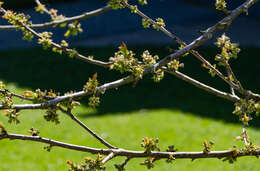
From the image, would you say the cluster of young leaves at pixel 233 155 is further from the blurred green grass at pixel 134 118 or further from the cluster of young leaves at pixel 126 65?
the blurred green grass at pixel 134 118

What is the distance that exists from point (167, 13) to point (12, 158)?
340 inches

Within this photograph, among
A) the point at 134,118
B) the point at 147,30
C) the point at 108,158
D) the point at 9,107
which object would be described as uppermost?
the point at 147,30

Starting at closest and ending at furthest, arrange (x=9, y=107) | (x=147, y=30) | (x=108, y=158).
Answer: (x=9, y=107) < (x=108, y=158) < (x=147, y=30)

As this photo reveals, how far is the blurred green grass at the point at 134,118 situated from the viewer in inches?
213

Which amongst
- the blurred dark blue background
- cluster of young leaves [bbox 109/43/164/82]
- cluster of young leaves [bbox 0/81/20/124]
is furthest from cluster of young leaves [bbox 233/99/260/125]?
the blurred dark blue background

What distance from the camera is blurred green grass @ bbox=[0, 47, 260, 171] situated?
540cm

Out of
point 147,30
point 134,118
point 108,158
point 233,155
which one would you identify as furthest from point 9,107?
point 147,30

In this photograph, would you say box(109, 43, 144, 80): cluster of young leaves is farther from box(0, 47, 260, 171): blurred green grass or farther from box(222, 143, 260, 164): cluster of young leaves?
box(0, 47, 260, 171): blurred green grass

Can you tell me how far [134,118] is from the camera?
642 cm

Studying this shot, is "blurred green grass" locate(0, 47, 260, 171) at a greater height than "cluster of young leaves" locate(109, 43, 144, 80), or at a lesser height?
greater

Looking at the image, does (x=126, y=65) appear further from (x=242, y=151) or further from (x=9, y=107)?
(x=242, y=151)

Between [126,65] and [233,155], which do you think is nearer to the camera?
[126,65]

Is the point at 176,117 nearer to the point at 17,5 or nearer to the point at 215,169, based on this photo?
the point at 215,169

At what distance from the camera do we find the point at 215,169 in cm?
509
